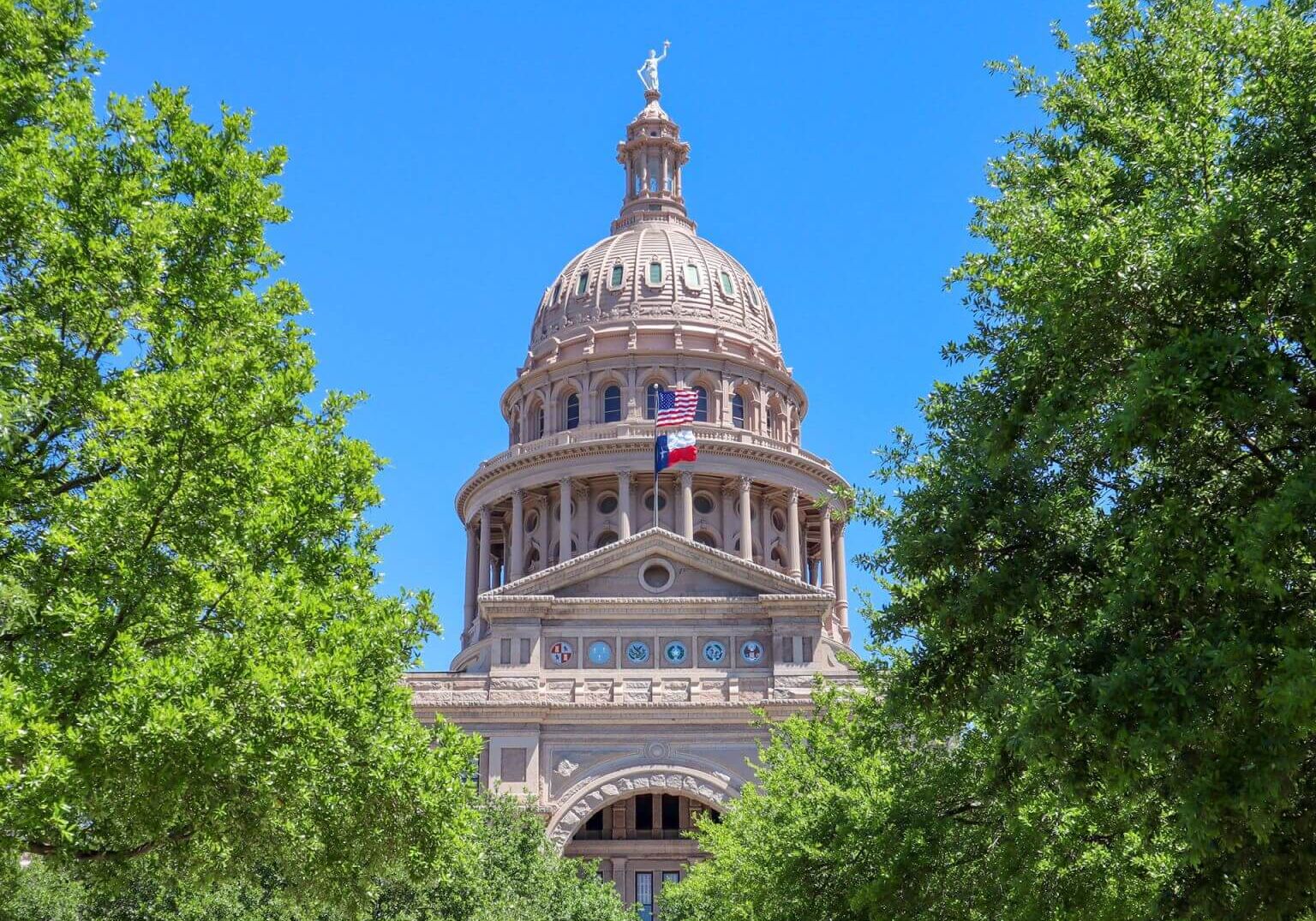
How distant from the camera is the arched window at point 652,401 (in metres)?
90.8

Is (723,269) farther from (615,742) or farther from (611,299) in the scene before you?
(615,742)

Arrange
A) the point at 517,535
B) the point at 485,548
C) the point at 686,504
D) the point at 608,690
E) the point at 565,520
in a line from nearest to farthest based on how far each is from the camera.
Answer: the point at 608,690 < the point at 686,504 < the point at 565,520 < the point at 517,535 < the point at 485,548

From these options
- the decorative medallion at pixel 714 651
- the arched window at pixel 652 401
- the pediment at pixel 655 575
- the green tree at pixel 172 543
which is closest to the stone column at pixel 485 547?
the arched window at pixel 652 401

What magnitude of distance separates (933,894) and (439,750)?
8399 millimetres

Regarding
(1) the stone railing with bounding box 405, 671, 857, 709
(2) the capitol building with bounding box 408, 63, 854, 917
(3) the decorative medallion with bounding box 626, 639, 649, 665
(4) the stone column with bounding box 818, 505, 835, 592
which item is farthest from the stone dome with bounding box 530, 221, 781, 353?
(1) the stone railing with bounding box 405, 671, 857, 709

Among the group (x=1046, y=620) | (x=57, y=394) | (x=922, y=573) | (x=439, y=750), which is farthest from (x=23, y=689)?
(x=1046, y=620)

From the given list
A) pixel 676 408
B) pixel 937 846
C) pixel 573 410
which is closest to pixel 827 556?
pixel 676 408

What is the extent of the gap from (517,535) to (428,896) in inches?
1932

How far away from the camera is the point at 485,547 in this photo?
90.5 m

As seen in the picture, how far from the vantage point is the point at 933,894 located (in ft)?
80.1

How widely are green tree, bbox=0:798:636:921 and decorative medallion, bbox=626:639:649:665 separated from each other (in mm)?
14215

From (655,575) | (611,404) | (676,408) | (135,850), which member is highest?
(611,404)

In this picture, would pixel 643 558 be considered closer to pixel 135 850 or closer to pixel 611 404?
pixel 611 404

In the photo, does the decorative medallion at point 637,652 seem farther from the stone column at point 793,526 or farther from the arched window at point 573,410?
the arched window at point 573,410
